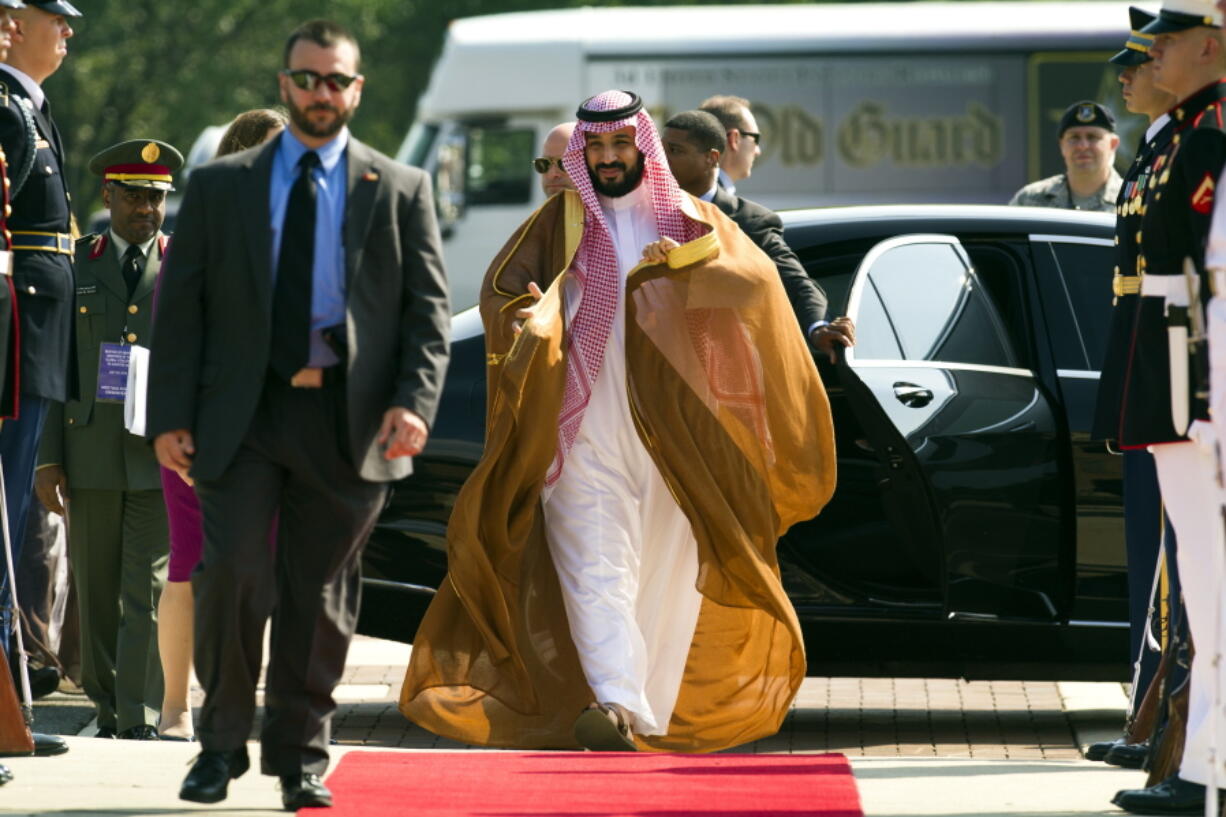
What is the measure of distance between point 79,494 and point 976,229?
3.16 meters

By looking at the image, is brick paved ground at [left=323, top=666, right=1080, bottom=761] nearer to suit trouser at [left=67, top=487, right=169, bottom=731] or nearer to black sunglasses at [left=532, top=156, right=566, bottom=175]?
suit trouser at [left=67, top=487, right=169, bottom=731]

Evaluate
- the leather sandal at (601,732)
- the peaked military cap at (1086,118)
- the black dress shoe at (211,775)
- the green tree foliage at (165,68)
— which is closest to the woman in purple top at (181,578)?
the leather sandal at (601,732)

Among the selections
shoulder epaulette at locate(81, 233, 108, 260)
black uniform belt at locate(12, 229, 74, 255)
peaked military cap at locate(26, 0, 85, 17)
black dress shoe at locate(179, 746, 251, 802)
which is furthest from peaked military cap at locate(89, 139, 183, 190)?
black dress shoe at locate(179, 746, 251, 802)

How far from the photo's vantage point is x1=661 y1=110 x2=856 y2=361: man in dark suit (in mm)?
7433

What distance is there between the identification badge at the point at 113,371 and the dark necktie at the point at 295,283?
2.33 metres

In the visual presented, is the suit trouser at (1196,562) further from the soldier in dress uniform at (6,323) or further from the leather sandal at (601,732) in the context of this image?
the soldier in dress uniform at (6,323)

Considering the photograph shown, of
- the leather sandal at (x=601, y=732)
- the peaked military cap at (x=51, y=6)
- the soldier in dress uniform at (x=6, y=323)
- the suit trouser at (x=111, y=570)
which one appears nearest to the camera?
the soldier in dress uniform at (x=6, y=323)

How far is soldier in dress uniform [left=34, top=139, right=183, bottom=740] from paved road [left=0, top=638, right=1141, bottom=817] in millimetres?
495

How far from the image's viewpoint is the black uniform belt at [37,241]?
6363mm

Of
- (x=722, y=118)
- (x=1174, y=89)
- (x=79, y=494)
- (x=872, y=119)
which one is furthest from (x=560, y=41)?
(x=1174, y=89)

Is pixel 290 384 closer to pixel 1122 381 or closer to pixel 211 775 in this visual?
pixel 211 775

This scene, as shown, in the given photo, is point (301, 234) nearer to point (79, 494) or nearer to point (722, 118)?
point (79, 494)

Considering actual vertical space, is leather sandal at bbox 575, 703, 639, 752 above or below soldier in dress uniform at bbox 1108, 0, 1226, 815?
below

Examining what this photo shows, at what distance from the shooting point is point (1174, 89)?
5793 millimetres
